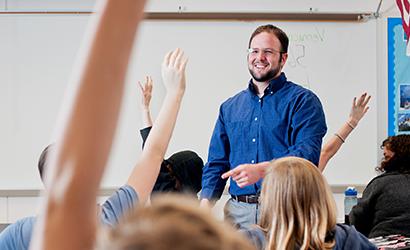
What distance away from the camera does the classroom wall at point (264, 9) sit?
163 inches

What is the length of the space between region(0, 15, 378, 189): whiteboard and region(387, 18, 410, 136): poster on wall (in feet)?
0.35

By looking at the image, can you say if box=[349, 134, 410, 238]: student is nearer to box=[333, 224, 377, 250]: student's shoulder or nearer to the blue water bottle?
the blue water bottle

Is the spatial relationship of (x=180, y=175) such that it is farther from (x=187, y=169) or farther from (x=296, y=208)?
(x=296, y=208)

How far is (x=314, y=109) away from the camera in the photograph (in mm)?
2727

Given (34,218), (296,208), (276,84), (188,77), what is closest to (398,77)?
(188,77)

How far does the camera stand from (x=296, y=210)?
1887 millimetres

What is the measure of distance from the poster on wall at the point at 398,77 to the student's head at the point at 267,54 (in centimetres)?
154

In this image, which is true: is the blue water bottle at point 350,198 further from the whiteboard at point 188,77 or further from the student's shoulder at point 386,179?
the student's shoulder at point 386,179

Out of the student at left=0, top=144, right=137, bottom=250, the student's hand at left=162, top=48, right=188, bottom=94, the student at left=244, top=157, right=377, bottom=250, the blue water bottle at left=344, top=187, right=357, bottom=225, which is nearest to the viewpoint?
the student's hand at left=162, top=48, right=188, bottom=94

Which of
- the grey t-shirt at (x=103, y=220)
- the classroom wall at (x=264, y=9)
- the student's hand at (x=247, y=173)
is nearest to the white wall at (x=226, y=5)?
the classroom wall at (x=264, y=9)

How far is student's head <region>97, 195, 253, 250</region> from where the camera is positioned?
0.47 meters

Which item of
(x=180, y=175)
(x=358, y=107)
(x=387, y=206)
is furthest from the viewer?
(x=387, y=206)

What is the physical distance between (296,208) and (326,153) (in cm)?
163

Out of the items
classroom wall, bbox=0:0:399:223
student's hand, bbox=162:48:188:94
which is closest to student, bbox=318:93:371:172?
classroom wall, bbox=0:0:399:223
